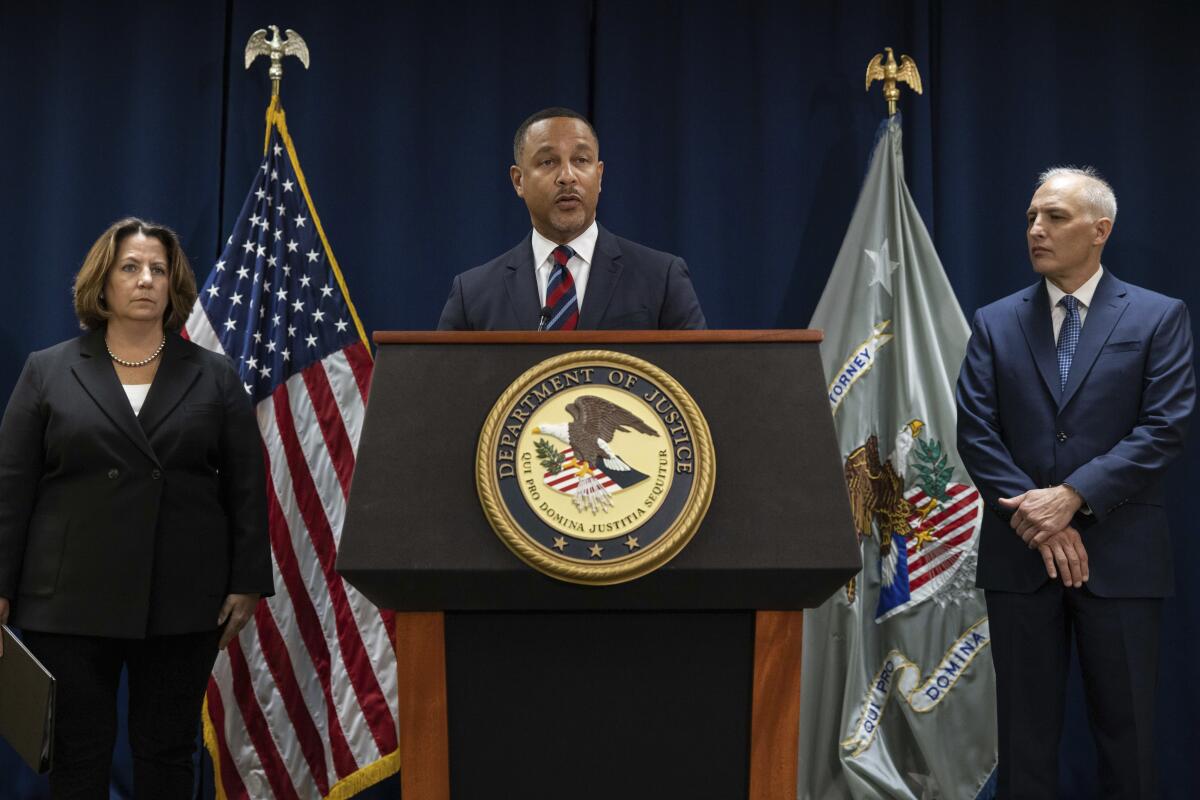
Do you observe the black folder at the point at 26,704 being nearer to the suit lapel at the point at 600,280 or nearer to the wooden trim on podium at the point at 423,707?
the wooden trim on podium at the point at 423,707

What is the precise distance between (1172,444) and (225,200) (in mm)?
2875

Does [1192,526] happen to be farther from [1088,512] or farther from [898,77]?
[898,77]

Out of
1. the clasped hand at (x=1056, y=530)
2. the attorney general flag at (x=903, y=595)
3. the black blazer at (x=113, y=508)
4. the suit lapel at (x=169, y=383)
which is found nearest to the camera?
the black blazer at (x=113, y=508)

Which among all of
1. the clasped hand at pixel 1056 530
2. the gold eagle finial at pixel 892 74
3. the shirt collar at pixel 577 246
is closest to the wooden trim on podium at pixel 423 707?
the shirt collar at pixel 577 246

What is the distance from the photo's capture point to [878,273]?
362 cm

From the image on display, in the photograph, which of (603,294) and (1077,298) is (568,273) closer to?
(603,294)

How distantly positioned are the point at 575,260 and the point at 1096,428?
140cm

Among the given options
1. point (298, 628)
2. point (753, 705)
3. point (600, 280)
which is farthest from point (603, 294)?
point (298, 628)

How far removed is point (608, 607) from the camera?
1575mm

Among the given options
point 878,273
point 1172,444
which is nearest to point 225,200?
point 878,273

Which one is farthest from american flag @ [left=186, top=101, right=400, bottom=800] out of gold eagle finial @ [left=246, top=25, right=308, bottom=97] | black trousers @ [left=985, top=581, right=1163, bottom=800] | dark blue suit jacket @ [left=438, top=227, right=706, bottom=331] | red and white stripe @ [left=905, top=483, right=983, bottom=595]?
black trousers @ [left=985, top=581, right=1163, bottom=800]

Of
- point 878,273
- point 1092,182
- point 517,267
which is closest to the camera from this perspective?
point 517,267

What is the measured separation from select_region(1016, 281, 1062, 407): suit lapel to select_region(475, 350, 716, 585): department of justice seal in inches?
62.7

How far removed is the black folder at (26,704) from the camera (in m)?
2.25
